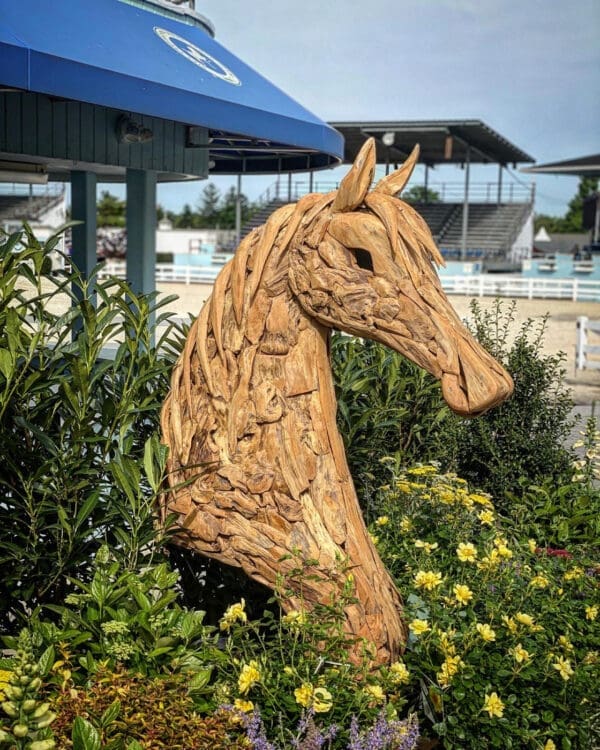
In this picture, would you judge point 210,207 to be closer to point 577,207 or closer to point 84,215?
point 577,207

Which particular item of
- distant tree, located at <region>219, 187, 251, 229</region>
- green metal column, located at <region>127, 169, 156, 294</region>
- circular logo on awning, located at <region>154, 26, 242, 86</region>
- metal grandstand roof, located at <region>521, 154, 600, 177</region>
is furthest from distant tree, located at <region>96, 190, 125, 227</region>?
circular logo on awning, located at <region>154, 26, 242, 86</region>

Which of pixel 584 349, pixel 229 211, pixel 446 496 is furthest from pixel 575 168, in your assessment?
pixel 229 211

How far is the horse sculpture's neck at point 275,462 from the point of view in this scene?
7.28 feet

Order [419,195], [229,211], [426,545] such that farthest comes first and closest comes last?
[229,211]
[419,195]
[426,545]

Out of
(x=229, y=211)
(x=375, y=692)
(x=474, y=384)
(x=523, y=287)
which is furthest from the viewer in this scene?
(x=229, y=211)

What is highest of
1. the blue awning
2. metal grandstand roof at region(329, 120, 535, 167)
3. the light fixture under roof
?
metal grandstand roof at region(329, 120, 535, 167)

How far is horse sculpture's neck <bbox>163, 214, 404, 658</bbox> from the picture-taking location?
2219 millimetres

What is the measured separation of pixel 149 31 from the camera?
6.80m

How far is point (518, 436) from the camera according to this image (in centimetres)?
445

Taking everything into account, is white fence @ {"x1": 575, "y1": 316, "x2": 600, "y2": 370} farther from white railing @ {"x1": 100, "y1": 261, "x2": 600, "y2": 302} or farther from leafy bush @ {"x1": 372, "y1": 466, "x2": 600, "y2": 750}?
white railing @ {"x1": 100, "y1": 261, "x2": 600, "y2": 302}

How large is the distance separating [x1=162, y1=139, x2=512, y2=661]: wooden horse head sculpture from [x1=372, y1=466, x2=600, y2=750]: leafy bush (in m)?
0.16

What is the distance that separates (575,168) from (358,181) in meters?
31.8

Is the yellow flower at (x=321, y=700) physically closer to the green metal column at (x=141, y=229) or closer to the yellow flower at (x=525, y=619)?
the yellow flower at (x=525, y=619)

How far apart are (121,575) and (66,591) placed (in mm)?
390
